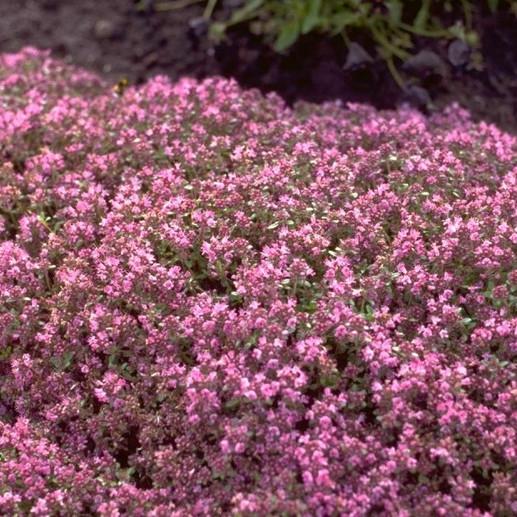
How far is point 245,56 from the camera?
5.68 meters

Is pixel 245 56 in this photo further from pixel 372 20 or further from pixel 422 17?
pixel 422 17

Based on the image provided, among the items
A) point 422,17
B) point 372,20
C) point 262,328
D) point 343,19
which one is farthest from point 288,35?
point 262,328

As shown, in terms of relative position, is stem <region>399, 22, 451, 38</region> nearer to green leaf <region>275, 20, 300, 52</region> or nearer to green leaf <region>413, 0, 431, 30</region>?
green leaf <region>413, 0, 431, 30</region>

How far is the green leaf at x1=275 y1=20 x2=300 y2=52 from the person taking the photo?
17.5 ft

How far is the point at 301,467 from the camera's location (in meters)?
2.63

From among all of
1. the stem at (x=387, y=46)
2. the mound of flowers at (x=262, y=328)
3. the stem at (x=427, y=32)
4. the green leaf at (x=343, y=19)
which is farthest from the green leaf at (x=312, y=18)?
the mound of flowers at (x=262, y=328)

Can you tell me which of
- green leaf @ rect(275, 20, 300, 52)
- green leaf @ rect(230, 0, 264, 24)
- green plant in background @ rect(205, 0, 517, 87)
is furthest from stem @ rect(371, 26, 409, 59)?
green leaf @ rect(230, 0, 264, 24)

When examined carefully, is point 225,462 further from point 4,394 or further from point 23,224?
point 23,224

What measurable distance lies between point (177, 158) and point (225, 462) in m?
1.61

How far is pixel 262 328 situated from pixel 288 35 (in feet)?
9.71

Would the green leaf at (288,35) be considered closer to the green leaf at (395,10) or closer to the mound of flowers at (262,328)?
the green leaf at (395,10)

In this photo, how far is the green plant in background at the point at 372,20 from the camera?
5.27 metres

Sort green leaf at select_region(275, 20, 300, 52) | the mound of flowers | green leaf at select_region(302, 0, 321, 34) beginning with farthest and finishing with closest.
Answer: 1. green leaf at select_region(275, 20, 300, 52)
2. green leaf at select_region(302, 0, 321, 34)
3. the mound of flowers

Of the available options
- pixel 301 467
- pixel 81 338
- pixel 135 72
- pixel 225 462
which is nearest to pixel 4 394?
pixel 81 338
